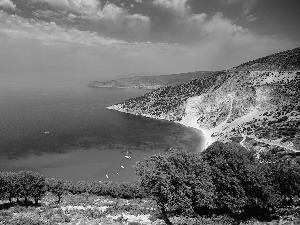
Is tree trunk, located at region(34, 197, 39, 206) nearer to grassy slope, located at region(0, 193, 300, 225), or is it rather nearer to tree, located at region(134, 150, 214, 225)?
grassy slope, located at region(0, 193, 300, 225)

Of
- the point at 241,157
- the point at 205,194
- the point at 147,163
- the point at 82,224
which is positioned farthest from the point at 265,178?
the point at 82,224

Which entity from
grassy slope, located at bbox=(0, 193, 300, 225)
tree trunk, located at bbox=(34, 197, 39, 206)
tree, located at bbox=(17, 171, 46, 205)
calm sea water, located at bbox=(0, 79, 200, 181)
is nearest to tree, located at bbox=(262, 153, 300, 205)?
grassy slope, located at bbox=(0, 193, 300, 225)

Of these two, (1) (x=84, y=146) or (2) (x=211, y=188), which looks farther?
(1) (x=84, y=146)

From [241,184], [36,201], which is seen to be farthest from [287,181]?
[36,201]

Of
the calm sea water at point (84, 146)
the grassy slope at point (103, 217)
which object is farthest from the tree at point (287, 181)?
the calm sea water at point (84, 146)

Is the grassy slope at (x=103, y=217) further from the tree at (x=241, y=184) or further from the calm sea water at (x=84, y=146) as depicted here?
the calm sea water at (x=84, y=146)

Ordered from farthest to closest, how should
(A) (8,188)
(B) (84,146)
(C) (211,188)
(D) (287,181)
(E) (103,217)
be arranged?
1. (B) (84,146)
2. (A) (8,188)
3. (D) (287,181)
4. (E) (103,217)
5. (C) (211,188)

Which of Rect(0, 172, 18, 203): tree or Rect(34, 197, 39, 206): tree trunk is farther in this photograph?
Rect(34, 197, 39, 206): tree trunk

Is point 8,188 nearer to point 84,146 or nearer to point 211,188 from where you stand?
point 211,188
